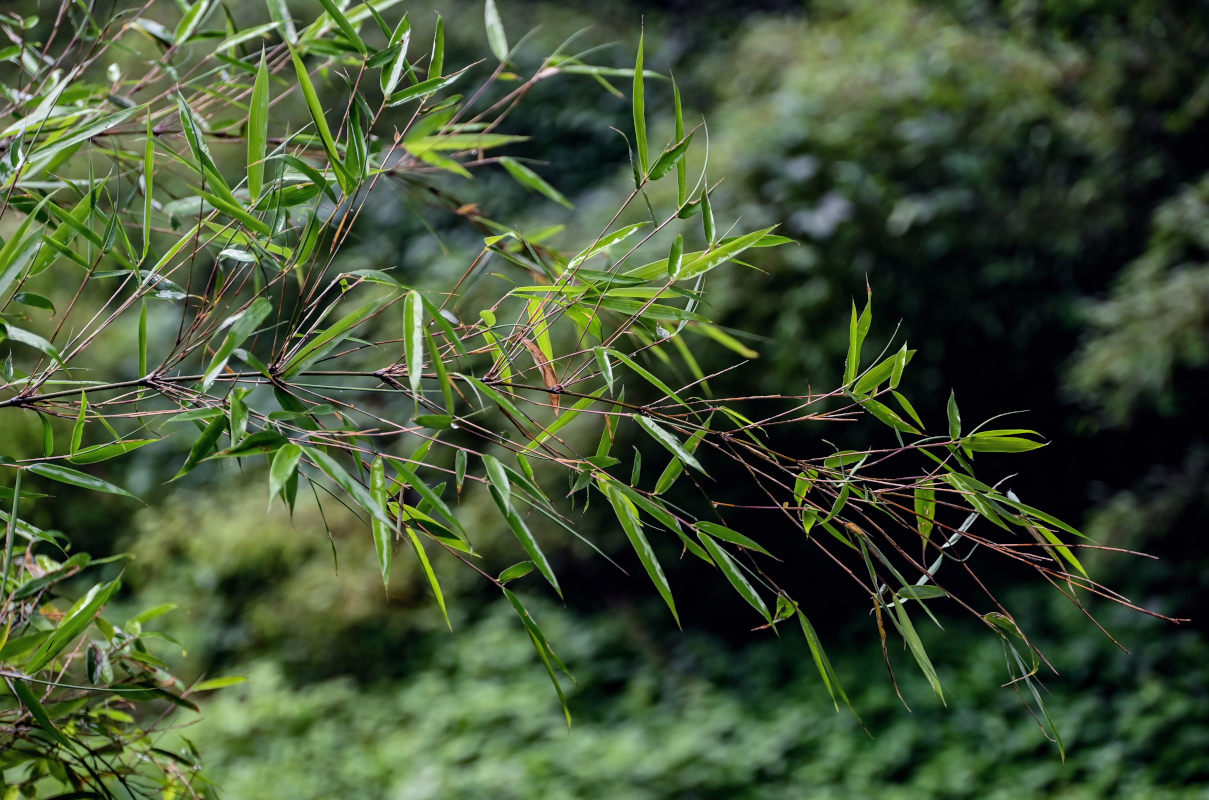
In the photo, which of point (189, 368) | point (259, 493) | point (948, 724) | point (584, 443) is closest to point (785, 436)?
point (584, 443)

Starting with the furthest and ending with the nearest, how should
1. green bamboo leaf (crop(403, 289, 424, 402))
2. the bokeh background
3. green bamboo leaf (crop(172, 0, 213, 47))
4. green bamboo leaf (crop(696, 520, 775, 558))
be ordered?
the bokeh background → green bamboo leaf (crop(172, 0, 213, 47)) → green bamboo leaf (crop(696, 520, 775, 558)) → green bamboo leaf (crop(403, 289, 424, 402))

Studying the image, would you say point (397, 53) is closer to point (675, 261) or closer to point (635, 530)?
point (675, 261)

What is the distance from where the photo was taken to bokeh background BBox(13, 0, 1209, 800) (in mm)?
2373

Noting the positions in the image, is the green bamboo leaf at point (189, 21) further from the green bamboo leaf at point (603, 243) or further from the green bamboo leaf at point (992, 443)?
the green bamboo leaf at point (992, 443)

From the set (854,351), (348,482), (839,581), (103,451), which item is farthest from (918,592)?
(839,581)

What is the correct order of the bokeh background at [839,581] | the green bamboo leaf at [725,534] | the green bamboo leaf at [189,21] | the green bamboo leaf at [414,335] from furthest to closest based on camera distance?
1. the bokeh background at [839,581]
2. the green bamboo leaf at [189,21]
3. the green bamboo leaf at [725,534]
4. the green bamboo leaf at [414,335]

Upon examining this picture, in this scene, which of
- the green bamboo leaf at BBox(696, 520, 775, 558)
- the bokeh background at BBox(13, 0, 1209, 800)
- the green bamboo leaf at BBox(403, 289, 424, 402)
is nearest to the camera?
the green bamboo leaf at BBox(403, 289, 424, 402)

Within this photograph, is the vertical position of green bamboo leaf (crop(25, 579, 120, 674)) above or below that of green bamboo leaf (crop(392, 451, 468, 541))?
below

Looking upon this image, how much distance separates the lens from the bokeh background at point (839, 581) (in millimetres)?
2373

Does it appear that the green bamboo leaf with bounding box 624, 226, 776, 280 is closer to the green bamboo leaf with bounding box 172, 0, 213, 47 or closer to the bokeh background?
Result: the green bamboo leaf with bounding box 172, 0, 213, 47

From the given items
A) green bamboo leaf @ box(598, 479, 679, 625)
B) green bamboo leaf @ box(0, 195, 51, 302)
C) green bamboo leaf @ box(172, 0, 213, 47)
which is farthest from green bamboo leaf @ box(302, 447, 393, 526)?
green bamboo leaf @ box(172, 0, 213, 47)

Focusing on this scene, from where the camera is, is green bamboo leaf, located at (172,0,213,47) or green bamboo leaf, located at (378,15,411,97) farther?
green bamboo leaf, located at (172,0,213,47)

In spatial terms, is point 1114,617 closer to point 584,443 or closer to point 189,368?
point 584,443

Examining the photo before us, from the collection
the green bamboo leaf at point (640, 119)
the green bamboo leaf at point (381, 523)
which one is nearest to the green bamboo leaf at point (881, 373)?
the green bamboo leaf at point (640, 119)
